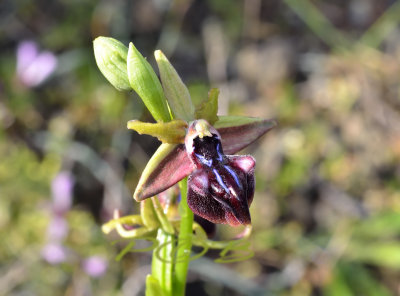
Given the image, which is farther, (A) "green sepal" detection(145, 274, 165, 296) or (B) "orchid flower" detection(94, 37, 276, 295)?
(A) "green sepal" detection(145, 274, 165, 296)

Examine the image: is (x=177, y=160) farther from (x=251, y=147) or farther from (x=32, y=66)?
(x=32, y=66)

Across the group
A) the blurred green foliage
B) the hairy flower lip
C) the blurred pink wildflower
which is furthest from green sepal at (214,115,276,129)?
the blurred pink wildflower

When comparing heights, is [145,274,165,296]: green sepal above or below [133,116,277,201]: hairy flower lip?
below

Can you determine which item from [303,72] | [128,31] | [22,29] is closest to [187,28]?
[128,31]

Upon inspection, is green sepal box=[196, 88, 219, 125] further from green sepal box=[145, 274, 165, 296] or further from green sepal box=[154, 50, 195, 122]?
green sepal box=[145, 274, 165, 296]

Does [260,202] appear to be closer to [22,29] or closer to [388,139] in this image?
[388,139]

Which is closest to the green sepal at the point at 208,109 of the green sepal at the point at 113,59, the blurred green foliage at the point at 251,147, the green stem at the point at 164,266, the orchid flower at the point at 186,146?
the orchid flower at the point at 186,146
